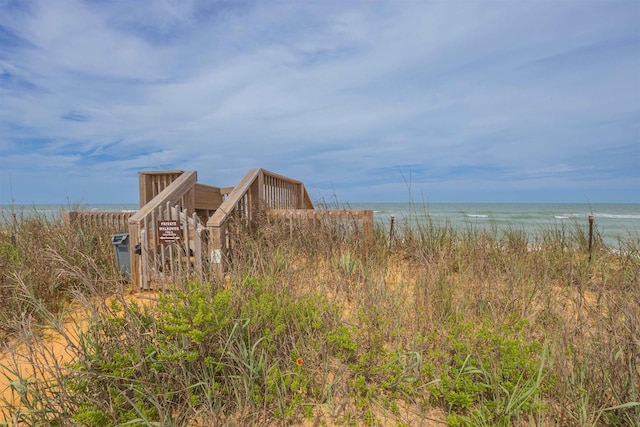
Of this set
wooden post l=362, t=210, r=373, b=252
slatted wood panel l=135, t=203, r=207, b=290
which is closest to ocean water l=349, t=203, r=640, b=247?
wooden post l=362, t=210, r=373, b=252

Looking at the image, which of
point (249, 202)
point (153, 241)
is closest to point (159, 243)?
point (153, 241)

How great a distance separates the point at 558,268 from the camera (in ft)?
16.1

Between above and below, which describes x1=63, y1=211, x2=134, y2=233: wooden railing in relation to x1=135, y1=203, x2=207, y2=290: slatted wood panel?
above

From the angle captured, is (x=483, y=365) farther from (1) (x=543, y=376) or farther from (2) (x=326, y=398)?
(2) (x=326, y=398)

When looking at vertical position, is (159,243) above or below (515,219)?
above

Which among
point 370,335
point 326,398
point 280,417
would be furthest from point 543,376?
point 280,417

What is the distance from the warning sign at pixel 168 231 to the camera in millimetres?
4777

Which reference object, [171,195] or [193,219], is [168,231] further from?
[171,195]

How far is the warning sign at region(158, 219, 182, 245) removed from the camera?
4.78 metres

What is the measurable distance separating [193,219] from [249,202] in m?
1.66

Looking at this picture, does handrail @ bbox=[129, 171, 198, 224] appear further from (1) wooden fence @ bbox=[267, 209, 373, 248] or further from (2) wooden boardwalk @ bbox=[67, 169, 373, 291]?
(1) wooden fence @ bbox=[267, 209, 373, 248]

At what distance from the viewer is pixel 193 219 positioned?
4961mm

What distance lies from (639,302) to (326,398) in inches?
99.3

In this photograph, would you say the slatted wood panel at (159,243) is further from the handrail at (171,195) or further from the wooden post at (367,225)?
the wooden post at (367,225)
